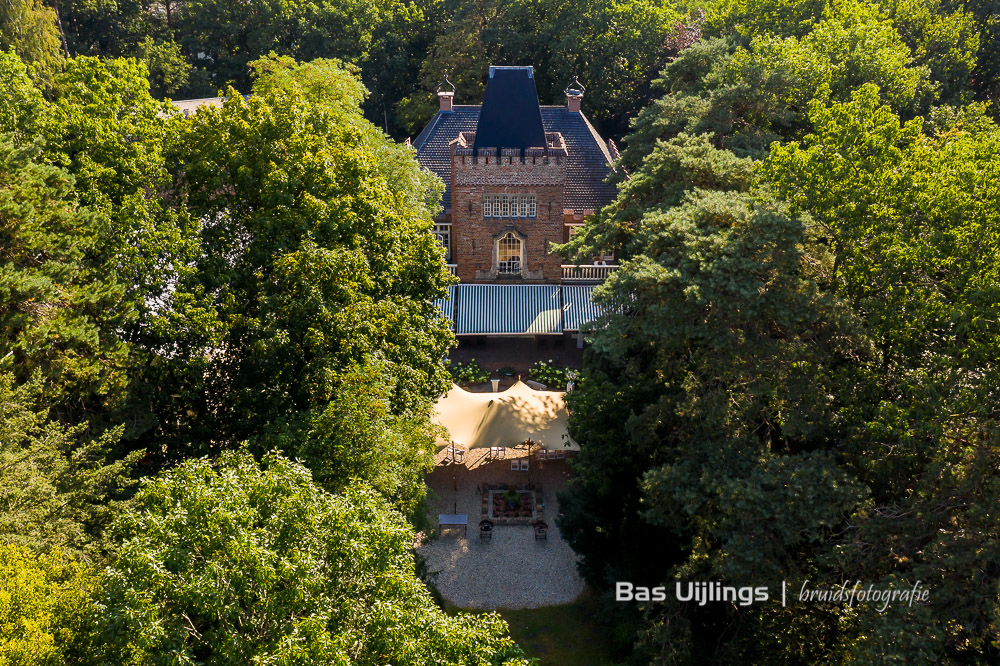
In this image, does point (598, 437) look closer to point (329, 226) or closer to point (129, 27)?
point (329, 226)

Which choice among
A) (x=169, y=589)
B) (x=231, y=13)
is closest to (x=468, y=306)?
(x=169, y=589)

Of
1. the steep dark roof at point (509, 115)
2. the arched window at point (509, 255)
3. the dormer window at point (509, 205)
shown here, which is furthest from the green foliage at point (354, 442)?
the steep dark roof at point (509, 115)

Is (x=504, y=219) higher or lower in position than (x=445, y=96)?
lower

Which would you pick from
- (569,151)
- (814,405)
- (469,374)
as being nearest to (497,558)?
(469,374)

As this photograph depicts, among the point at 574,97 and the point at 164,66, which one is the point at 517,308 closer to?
the point at 574,97

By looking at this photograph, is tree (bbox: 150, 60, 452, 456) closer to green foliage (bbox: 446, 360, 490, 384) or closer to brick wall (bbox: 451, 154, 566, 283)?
green foliage (bbox: 446, 360, 490, 384)

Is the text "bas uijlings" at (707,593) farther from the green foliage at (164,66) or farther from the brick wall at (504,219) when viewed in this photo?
the green foliage at (164,66)

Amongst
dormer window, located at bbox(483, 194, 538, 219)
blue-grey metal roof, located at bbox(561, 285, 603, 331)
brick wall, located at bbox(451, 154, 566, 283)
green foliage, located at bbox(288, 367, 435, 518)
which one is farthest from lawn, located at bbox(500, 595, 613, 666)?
→ dormer window, located at bbox(483, 194, 538, 219)
